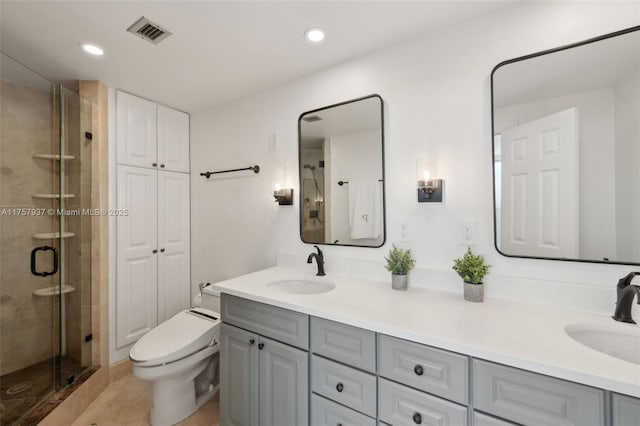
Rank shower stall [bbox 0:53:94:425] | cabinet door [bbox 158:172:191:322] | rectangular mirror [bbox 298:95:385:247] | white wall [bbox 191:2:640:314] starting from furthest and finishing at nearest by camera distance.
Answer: cabinet door [bbox 158:172:191:322]
shower stall [bbox 0:53:94:425]
rectangular mirror [bbox 298:95:385:247]
white wall [bbox 191:2:640:314]

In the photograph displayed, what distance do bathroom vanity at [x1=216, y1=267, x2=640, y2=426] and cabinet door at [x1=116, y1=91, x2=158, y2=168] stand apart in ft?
4.82

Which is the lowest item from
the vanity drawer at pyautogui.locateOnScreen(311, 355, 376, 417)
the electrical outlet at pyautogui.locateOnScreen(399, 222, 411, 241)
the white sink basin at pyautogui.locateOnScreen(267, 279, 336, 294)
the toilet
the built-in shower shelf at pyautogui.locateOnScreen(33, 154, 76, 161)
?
the toilet

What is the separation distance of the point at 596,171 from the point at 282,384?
1634mm

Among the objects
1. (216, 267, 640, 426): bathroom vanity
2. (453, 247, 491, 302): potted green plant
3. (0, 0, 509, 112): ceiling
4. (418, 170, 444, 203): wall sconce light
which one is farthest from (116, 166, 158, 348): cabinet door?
(453, 247, 491, 302): potted green plant

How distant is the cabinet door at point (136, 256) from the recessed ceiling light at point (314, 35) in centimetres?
174

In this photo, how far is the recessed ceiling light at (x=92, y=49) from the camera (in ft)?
5.13

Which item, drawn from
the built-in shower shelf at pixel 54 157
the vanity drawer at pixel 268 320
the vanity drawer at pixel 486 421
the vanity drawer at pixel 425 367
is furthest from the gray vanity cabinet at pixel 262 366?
the built-in shower shelf at pixel 54 157

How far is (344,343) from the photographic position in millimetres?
1105

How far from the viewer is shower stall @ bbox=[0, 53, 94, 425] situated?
178 centimetres

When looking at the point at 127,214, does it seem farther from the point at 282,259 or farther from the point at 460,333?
the point at 460,333

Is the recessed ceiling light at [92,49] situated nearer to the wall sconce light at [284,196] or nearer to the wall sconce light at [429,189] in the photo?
the wall sconce light at [284,196]

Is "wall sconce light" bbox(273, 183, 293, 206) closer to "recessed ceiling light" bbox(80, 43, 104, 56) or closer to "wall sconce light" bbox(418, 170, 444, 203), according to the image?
"wall sconce light" bbox(418, 170, 444, 203)

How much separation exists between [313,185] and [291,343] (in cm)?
104

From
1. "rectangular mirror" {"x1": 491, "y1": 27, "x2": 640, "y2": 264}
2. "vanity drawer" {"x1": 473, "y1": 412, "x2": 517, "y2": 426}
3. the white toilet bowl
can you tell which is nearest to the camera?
"vanity drawer" {"x1": 473, "y1": 412, "x2": 517, "y2": 426}
